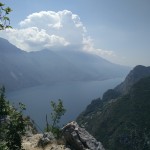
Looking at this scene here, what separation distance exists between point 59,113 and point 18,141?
2567 inches

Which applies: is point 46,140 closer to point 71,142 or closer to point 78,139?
point 71,142

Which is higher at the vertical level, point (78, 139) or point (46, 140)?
point (78, 139)

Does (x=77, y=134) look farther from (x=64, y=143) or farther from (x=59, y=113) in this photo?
(x=59, y=113)

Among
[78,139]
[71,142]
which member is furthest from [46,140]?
[78,139]

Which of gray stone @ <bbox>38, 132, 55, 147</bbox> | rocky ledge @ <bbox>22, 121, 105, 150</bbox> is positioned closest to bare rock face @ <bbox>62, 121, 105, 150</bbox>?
rocky ledge @ <bbox>22, 121, 105, 150</bbox>

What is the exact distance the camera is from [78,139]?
124 ft

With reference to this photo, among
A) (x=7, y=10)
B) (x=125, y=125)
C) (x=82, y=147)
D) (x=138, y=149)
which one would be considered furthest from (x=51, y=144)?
(x=125, y=125)

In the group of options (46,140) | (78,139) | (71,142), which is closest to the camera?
(78,139)

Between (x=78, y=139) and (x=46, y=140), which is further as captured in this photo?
(x=46, y=140)

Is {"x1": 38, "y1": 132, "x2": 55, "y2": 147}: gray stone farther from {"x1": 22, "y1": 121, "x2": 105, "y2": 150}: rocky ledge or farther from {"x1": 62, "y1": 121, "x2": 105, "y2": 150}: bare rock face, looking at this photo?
{"x1": 62, "y1": 121, "x2": 105, "y2": 150}: bare rock face

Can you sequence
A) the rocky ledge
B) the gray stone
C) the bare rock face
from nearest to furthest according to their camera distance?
the bare rock face → the rocky ledge → the gray stone

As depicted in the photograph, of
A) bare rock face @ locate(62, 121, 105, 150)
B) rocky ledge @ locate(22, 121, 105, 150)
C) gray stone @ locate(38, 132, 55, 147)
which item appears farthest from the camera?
gray stone @ locate(38, 132, 55, 147)

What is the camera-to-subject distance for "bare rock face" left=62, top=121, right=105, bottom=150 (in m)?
37.3

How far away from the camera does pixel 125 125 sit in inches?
7682
